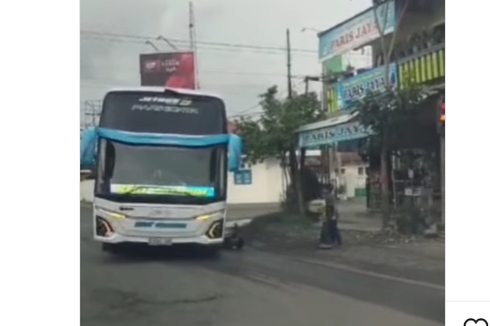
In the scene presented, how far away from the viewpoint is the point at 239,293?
3.63 metres

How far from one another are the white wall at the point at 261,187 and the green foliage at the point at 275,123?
0.04m

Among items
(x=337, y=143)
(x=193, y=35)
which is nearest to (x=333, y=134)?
(x=337, y=143)

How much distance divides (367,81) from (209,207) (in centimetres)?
72

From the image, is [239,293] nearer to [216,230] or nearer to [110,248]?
[216,230]

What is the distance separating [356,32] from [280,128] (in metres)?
0.44

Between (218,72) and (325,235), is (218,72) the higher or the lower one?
the higher one
